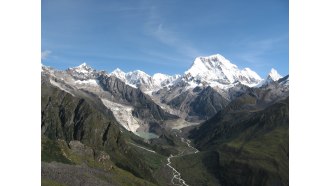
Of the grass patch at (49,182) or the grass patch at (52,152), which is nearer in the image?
the grass patch at (49,182)

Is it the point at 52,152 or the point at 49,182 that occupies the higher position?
the point at 49,182

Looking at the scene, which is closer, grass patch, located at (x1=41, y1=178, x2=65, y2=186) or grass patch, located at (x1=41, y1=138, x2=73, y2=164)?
grass patch, located at (x1=41, y1=178, x2=65, y2=186)

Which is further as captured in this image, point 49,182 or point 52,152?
point 52,152
